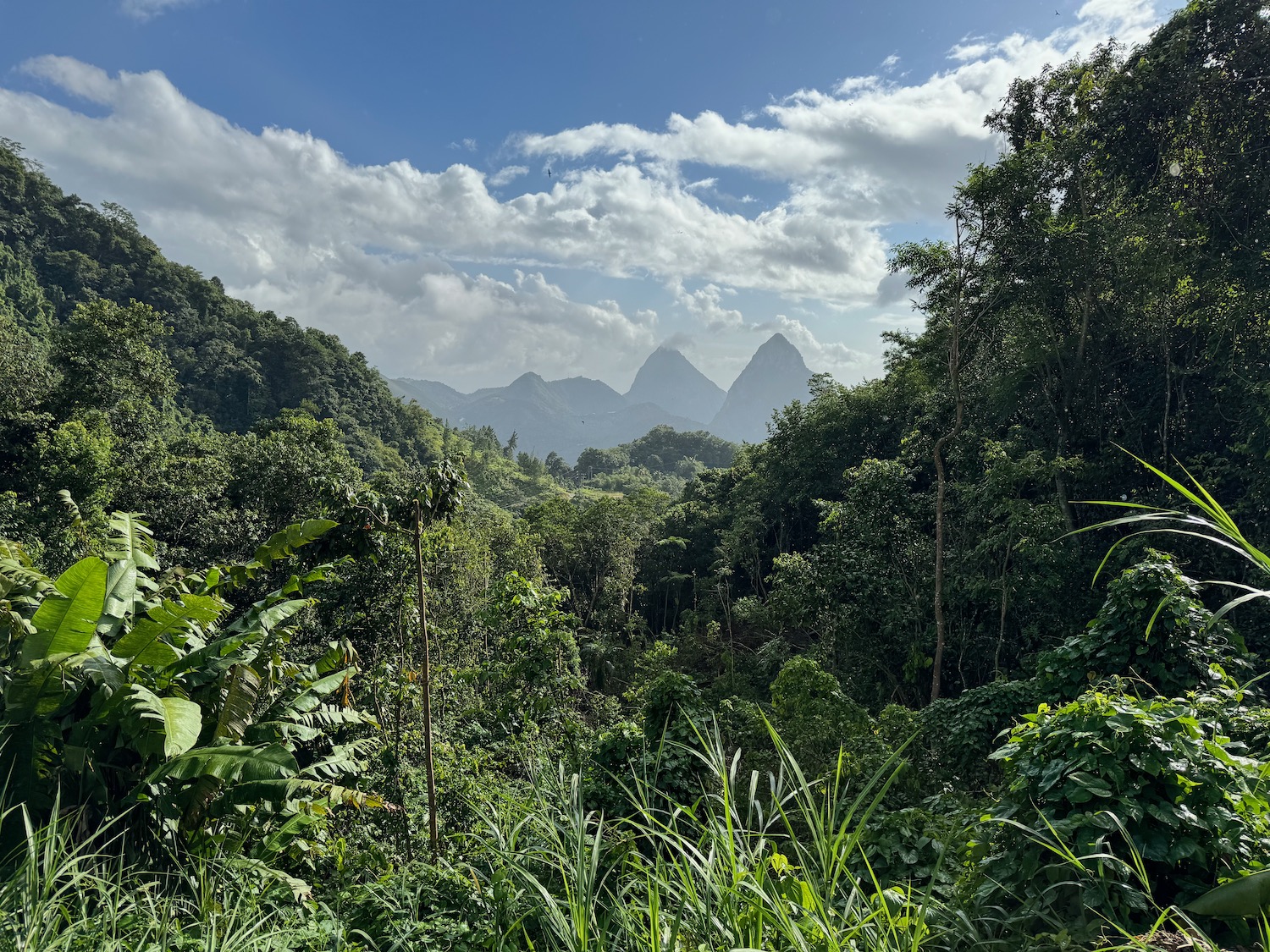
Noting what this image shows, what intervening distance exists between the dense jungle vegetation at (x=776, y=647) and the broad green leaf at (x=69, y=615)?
0.9 inches

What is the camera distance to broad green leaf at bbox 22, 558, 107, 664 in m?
3.07

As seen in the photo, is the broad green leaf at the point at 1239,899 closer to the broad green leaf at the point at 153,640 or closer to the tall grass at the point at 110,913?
the tall grass at the point at 110,913

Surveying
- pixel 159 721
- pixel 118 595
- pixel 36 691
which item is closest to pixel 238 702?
pixel 159 721

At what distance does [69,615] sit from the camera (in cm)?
312

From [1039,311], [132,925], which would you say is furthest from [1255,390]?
[132,925]

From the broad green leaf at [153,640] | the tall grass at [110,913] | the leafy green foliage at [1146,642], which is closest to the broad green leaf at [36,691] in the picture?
the broad green leaf at [153,640]

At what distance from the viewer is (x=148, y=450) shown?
15.0 meters

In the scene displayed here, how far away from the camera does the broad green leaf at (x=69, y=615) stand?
3.07 meters

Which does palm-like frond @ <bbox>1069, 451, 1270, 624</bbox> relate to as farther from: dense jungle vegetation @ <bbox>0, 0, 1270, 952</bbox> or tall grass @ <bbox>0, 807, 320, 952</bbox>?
tall grass @ <bbox>0, 807, 320, 952</bbox>

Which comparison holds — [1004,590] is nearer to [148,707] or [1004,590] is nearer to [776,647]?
[776,647]

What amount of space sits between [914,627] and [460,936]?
29.7 ft

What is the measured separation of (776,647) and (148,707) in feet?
34.8

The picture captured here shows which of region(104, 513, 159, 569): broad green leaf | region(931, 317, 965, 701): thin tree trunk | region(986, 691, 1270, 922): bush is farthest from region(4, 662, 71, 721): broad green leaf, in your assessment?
region(931, 317, 965, 701): thin tree trunk

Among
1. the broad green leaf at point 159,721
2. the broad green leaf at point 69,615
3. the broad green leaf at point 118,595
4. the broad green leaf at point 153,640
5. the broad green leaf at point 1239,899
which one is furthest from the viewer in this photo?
the broad green leaf at point 118,595
